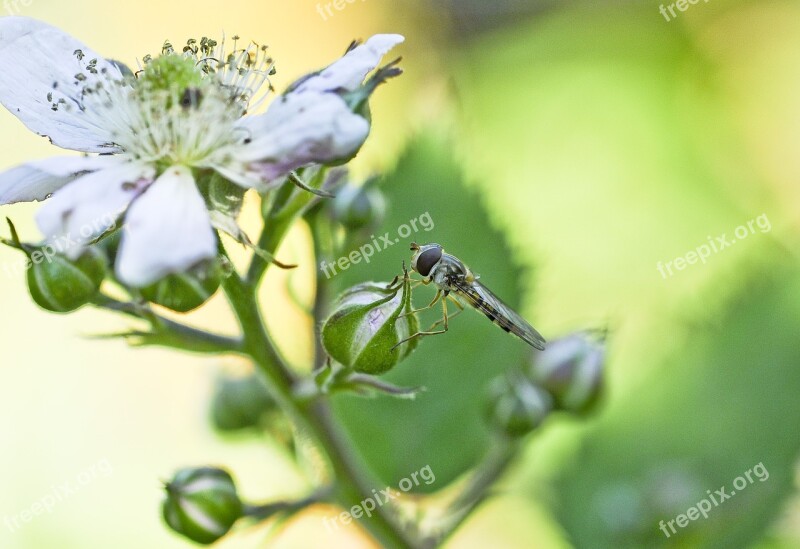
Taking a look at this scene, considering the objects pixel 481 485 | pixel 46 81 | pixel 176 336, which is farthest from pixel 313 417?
pixel 46 81

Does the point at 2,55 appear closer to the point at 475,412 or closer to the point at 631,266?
the point at 475,412

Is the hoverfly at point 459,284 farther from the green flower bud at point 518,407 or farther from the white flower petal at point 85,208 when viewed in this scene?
the white flower petal at point 85,208

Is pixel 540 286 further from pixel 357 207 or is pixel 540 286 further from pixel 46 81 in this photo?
pixel 46 81

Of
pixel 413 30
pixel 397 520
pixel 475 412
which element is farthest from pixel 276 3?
pixel 397 520

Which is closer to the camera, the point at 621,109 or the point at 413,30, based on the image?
the point at 621,109

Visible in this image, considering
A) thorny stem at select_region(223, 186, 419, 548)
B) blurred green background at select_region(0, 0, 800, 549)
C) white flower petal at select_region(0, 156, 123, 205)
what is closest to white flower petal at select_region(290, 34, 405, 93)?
thorny stem at select_region(223, 186, 419, 548)
